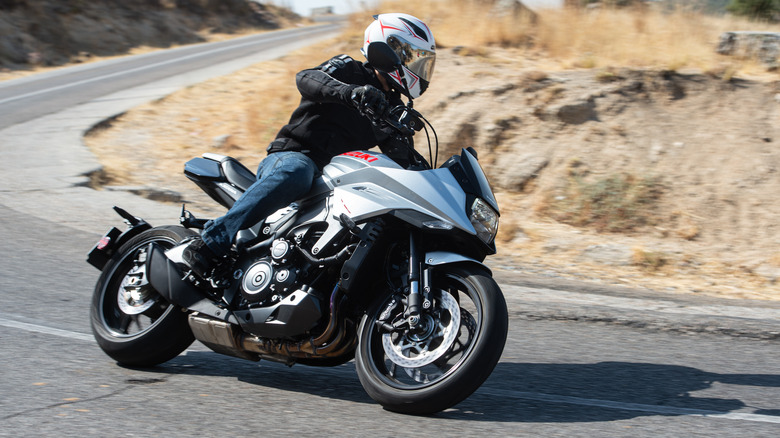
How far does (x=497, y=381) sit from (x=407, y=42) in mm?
1837

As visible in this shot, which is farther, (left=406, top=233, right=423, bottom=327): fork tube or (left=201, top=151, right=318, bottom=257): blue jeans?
(left=201, top=151, right=318, bottom=257): blue jeans

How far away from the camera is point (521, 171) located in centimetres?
1048

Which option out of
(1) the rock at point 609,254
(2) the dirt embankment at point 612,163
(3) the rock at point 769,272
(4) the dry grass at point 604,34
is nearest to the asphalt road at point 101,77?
(2) the dirt embankment at point 612,163

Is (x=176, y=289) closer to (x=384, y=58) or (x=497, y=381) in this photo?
(x=384, y=58)

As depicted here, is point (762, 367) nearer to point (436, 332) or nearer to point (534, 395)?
point (534, 395)

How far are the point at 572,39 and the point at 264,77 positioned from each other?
26.3ft

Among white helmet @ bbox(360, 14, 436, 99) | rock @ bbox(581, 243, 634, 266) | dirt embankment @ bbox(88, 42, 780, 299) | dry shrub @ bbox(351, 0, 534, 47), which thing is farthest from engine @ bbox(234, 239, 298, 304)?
dry shrub @ bbox(351, 0, 534, 47)

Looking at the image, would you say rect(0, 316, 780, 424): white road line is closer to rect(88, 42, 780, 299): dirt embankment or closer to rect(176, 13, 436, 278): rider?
rect(176, 13, 436, 278): rider

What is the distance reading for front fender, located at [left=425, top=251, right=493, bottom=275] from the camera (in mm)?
3633

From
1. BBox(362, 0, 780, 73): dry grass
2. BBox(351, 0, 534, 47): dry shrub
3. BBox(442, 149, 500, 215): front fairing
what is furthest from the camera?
BBox(351, 0, 534, 47): dry shrub

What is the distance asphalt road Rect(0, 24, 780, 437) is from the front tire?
0.40ft

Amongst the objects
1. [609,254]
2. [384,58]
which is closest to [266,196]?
[384,58]

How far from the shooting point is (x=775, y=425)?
3537 millimetres

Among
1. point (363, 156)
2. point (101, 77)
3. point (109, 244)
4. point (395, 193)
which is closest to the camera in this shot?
point (395, 193)
